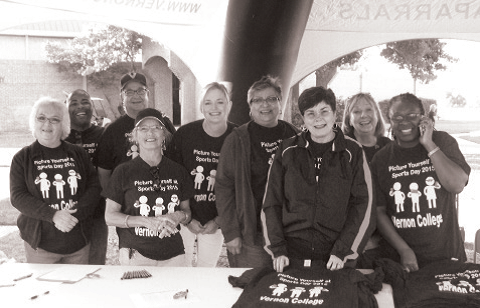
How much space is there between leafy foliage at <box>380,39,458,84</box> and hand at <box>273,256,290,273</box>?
525cm

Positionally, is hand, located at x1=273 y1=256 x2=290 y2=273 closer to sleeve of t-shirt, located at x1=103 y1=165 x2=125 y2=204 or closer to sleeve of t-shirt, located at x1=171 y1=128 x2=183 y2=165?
sleeve of t-shirt, located at x1=103 y1=165 x2=125 y2=204

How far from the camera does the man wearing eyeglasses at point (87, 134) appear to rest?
3.22m

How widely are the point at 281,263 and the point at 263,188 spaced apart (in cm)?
64

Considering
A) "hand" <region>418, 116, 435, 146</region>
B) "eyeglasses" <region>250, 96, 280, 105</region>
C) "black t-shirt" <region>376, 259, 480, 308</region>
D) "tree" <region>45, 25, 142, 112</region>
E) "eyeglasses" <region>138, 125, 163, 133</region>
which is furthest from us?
"tree" <region>45, 25, 142, 112</region>

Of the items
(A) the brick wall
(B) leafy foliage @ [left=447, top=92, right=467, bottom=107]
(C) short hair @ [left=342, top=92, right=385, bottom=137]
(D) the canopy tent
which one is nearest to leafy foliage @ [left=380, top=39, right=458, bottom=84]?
(D) the canopy tent

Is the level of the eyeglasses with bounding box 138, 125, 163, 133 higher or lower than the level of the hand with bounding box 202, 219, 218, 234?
higher

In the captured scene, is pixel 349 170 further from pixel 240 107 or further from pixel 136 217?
pixel 240 107

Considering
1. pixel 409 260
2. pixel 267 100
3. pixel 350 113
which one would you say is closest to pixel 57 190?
pixel 267 100

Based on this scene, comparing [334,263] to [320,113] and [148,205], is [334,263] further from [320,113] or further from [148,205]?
[148,205]

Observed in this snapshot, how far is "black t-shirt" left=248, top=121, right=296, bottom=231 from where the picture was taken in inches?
109

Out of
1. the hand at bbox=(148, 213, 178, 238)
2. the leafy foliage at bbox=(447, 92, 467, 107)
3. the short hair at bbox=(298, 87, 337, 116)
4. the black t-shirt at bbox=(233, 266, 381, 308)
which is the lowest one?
the black t-shirt at bbox=(233, 266, 381, 308)

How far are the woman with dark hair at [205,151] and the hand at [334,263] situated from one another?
3.31 ft

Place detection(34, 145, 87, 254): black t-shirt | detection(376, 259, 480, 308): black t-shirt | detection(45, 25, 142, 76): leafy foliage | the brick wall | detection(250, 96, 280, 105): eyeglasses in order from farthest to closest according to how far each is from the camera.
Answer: detection(45, 25, 142, 76): leafy foliage, the brick wall, detection(250, 96, 280, 105): eyeglasses, detection(34, 145, 87, 254): black t-shirt, detection(376, 259, 480, 308): black t-shirt

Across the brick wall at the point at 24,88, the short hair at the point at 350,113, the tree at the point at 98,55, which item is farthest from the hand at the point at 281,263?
the tree at the point at 98,55
